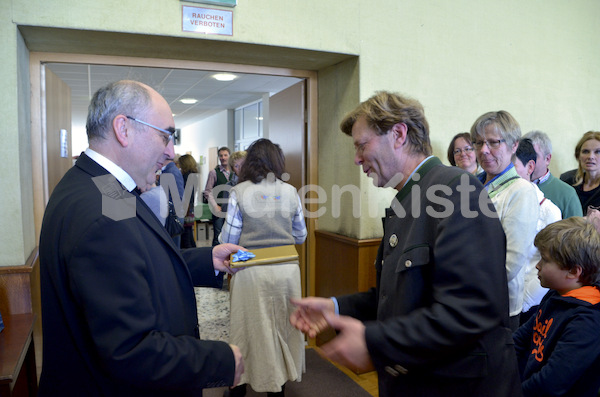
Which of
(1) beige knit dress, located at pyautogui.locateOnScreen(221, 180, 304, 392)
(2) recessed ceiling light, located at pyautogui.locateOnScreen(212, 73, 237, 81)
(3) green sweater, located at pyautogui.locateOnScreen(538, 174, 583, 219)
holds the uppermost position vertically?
(2) recessed ceiling light, located at pyautogui.locateOnScreen(212, 73, 237, 81)

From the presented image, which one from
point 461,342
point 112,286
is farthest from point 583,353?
point 112,286

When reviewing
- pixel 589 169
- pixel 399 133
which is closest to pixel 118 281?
pixel 399 133

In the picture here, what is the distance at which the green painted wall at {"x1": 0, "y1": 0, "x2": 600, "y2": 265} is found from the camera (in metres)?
2.27

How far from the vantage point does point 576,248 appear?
159 centimetres

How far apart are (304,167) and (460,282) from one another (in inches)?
103

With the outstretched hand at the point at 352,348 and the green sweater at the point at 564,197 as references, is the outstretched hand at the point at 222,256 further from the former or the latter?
the green sweater at the point at 564,197

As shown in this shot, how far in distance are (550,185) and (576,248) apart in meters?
1.33

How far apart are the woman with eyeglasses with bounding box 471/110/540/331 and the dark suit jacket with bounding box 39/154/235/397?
4.35 feet

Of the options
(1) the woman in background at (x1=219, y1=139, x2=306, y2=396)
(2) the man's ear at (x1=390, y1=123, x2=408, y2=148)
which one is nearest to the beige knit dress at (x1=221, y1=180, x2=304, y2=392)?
(1) the woman in background at (x1=219, y1=139, x2=306, y2=396)

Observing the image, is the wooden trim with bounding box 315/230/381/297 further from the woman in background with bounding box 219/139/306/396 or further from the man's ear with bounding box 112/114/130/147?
the man's ear with bounding box 112/114/130/147

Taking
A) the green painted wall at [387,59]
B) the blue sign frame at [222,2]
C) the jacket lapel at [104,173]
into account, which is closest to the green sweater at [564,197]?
the green painted wall at [387,59]

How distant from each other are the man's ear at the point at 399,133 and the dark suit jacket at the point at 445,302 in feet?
0.45

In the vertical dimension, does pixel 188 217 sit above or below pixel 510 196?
below

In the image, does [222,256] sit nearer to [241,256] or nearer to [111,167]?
[241,256]
